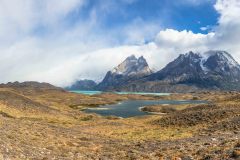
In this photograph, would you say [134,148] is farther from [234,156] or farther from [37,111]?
[37,111]

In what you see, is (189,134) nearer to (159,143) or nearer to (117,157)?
(159,143)

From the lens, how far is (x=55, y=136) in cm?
4431

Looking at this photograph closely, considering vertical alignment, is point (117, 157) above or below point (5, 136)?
below

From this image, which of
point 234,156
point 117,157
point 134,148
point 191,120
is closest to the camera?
point 234,156

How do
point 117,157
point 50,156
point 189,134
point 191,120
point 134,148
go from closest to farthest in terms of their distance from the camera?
point 50,156, point 117,157, point 134,148, point 189,134, point 191,120

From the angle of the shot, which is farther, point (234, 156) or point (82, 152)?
point (82, 152)

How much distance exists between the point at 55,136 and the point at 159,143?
1287 cm

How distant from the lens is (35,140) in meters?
38.8

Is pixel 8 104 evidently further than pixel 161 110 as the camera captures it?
No

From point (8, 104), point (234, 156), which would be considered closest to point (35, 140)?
point (234, 156)

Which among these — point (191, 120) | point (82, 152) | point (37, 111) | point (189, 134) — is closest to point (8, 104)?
point (37, 111)

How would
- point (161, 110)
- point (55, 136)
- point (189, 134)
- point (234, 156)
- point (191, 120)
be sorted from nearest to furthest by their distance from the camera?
point (234, 156)
point (55, 136)
point (189, 134)
point (191, 120)
point (161, 110)

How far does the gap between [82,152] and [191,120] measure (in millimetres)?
37685

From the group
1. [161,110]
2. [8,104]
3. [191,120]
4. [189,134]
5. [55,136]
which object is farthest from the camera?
[161,110]
